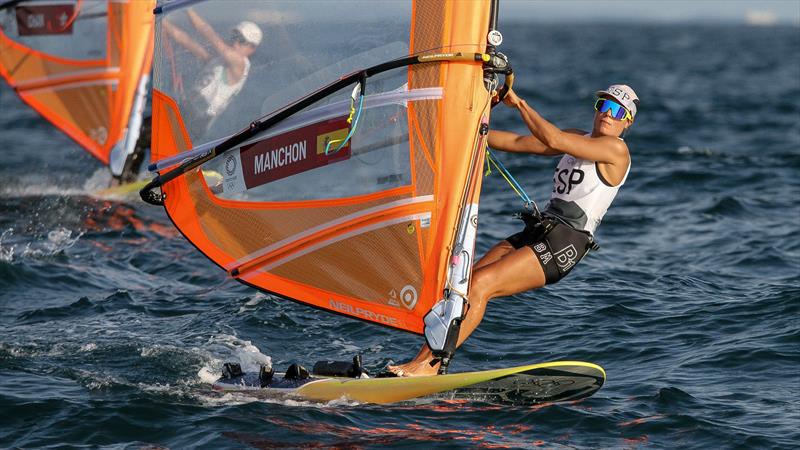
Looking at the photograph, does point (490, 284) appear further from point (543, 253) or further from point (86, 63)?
point (86, 63)

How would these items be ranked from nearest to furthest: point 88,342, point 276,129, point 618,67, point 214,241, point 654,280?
point 276,129 < point 214,241 < point 88,342 < point 654,280 < point 618,67

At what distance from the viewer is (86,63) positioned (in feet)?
49.2

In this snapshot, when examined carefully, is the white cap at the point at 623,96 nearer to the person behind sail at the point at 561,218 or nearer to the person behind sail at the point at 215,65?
the person behind sail at the point at 561,218

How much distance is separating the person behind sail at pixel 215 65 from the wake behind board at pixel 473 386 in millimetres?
2002

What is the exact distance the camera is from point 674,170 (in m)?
16.8

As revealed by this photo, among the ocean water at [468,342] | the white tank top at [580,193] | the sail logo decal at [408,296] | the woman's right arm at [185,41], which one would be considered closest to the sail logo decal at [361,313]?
the sail logo decal at [408,296]

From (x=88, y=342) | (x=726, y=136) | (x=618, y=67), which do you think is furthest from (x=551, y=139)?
(x=618, y=67)

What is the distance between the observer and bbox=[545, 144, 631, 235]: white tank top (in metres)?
7.79

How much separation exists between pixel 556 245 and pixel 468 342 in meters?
1.75

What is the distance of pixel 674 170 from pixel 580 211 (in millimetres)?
9392

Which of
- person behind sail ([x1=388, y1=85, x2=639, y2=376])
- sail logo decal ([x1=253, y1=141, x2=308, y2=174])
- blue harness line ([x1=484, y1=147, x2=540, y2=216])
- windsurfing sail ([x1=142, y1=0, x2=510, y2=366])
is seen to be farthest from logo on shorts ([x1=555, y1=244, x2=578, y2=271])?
sail logo decal ([x1=253, y1=141, x2=308, y2=174])

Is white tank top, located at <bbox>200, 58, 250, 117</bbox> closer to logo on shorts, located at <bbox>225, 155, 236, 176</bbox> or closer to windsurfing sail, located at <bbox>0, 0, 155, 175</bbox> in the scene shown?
logo on shorts, located at <bbox>225, 155, 236, 176</bbox>

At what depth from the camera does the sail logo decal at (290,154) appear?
749cm

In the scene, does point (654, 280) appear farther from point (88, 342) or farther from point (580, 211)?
point (88, 342)
